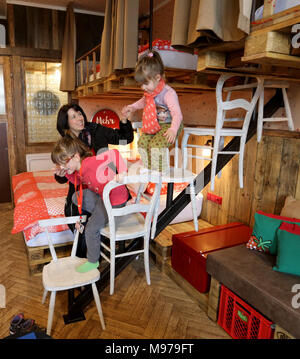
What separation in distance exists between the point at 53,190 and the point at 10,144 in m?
2.02

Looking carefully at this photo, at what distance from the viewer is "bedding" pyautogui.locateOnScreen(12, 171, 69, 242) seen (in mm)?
2686

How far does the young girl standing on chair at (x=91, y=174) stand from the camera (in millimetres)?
2010

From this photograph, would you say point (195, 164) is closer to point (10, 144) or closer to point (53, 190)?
point (53, 190)

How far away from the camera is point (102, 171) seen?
2.10 meters

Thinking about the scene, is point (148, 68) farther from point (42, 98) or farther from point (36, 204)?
point (42, 98)

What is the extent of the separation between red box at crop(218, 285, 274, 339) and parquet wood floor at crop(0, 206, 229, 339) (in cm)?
10

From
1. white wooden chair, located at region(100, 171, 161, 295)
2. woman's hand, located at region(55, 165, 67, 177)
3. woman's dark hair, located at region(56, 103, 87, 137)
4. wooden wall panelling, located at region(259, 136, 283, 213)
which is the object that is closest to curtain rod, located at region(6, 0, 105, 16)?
woman's dark hair, located at region(56, 103, 87, 137)

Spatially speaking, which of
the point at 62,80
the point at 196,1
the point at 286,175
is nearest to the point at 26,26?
the point at 62,80

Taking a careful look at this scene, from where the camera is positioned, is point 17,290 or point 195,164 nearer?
point 17,290

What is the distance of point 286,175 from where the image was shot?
251cm

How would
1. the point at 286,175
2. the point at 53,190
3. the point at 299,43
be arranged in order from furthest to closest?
the point at 53,190 → the point at 286,175 → the point at 299,43

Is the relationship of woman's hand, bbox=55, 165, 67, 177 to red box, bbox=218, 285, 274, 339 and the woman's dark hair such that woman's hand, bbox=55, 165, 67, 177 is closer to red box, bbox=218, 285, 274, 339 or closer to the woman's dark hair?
the woman's dark hair

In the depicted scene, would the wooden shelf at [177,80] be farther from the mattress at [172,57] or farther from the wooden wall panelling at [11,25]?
the wooden wall panelling at [11,25]

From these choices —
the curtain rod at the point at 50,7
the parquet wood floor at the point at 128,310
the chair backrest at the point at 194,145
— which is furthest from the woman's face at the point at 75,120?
the curtain rod at the point at 50,7
